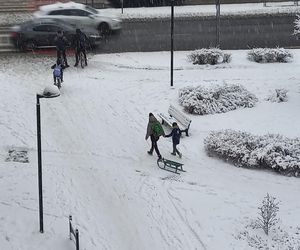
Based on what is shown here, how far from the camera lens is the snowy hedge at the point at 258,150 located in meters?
17.6

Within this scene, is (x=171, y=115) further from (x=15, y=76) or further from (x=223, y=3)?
(x=223, y=3)

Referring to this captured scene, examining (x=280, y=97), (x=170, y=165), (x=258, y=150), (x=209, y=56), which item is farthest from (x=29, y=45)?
(x=258, y=150)

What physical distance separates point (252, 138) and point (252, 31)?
51.8 feet

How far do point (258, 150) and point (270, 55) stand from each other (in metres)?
10.3

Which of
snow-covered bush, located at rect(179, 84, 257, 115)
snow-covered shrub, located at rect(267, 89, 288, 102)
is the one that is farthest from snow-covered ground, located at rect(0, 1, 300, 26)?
snow-covered shrub, located at rect(267, 89, 288, 102)

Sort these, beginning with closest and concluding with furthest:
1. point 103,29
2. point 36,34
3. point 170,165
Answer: point 170,165, point 36,34, point 103,29

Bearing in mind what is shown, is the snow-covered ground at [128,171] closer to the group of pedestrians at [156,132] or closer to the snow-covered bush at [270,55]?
the group of pedestrians at [156,132]

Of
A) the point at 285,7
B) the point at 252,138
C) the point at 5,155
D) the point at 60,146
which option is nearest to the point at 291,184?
the point at 252,138

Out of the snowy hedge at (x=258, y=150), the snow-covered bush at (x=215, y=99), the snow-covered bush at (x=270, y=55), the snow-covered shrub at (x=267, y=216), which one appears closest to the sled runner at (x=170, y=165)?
the snowy hedge at (x=258, y=150)

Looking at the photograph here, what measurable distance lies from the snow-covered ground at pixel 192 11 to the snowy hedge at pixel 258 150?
1978cm

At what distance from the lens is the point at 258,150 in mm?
17938

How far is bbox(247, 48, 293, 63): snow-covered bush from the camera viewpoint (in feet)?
89.2

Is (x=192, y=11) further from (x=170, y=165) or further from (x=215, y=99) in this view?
(x=170, y=165)

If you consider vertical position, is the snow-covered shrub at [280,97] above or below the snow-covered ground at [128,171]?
above
